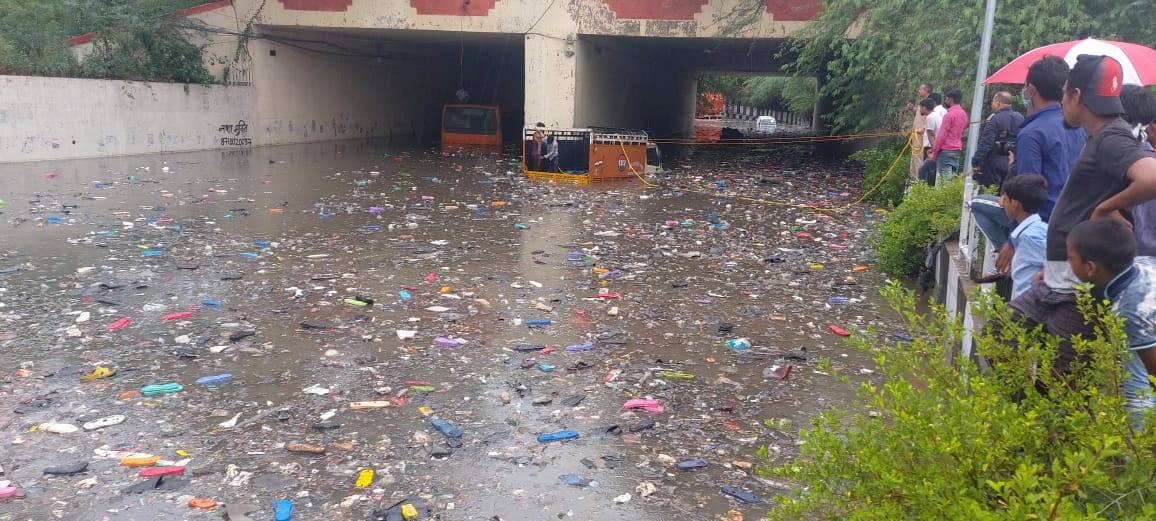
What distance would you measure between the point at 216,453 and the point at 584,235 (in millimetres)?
6202

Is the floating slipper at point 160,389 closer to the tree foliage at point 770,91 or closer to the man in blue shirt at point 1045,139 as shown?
the man in blue shirt at point 1045,139

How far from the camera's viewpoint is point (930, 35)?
11.6 meters

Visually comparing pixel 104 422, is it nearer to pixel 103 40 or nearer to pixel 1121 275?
pixel 1121 275

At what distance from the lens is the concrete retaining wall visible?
53.4ft

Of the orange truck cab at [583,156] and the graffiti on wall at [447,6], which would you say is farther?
the graffiti on wall at [447,6]

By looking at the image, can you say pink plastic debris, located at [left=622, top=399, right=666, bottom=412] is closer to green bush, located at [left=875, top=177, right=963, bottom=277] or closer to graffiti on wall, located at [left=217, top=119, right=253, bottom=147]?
green bush, located at [left=875, top=177, right=963, bottom=277]

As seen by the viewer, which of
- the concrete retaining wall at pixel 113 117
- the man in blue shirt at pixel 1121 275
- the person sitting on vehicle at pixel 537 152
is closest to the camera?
the man in blue shirt at pixel 1121 275

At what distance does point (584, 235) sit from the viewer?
9.70m

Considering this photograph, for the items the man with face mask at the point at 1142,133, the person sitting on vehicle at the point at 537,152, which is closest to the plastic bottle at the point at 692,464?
the man with face mask at the point at 1142,133

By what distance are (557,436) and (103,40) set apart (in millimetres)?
19845

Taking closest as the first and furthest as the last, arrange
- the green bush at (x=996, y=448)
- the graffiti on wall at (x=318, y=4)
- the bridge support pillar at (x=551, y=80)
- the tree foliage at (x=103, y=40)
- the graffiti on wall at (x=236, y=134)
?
the green bush at (x=996, y=448) → the tree foliage at (x=103, y=40) → the bridge support pillar at (x=551, y=80) → the graffiti on wall at (x=318, y=4) → the graffiti on wall at (x=236, y=134)

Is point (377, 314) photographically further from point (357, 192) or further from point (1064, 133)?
point (357, 192)

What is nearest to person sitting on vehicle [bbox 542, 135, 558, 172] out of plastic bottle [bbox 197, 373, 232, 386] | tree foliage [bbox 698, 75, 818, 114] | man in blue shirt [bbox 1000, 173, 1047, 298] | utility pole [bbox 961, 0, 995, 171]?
utility pole [bbox 961, 0, 995, 171]

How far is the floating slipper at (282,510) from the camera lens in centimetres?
333
